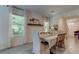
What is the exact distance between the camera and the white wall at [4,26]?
485 cm

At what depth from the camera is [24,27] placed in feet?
21.0

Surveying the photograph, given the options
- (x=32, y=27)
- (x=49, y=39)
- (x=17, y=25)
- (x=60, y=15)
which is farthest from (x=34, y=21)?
(x=49, y=39)

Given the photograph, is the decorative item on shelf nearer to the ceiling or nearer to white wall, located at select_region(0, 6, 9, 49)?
the ceiling

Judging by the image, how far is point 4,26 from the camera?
5.04 meters

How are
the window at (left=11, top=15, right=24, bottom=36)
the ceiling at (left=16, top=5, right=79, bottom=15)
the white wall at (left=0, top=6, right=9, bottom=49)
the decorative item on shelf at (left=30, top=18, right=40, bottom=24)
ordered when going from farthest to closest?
the decorative item on shelf at (left=30, top=18, right=40, bottom=24)
the ceiling at (left=16, top=5, right=79, bottom=15)
the window at (left=11, top=15, right=24, bottom=36)
the white wall at (left=0, top=6, right=9, bottom=49)

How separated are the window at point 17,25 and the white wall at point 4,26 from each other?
15.7 inches

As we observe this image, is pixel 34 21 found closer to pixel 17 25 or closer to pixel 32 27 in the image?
pixel 32 27

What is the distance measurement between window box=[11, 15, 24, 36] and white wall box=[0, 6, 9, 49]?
1.31ft

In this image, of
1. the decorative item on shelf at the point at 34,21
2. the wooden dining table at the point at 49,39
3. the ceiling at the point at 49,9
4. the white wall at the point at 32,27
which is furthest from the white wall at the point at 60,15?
the wooden dining table at the point at 49,39

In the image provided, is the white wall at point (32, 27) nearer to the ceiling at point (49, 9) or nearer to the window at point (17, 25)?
the ceiling at point (49, 9)

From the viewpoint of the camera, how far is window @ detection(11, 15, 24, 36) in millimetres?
5570

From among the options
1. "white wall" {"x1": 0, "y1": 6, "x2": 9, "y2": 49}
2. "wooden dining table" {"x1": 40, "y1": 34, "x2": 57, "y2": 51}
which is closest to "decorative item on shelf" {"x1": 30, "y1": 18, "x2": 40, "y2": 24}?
"white wall" {"x1": 0, "y1": 6, "x2": 9, "y2": 49}
